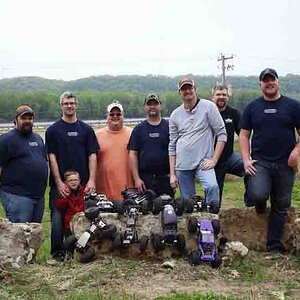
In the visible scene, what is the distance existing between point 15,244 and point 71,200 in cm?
123

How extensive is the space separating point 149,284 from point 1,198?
277 centimetres

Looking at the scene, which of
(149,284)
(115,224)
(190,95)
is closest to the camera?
(149,284)

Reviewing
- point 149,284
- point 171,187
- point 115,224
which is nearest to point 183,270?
point 149,284

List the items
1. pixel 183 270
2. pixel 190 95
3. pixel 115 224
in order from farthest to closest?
pixel 190 95
pixel 115 224
pixel 183 270

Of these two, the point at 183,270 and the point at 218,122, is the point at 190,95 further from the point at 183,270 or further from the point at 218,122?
the point at 183,270

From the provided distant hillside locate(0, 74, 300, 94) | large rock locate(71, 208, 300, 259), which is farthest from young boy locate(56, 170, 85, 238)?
distant hillside locate(0, 74, 300, 94)

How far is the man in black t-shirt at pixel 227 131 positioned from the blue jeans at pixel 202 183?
0.79 meters

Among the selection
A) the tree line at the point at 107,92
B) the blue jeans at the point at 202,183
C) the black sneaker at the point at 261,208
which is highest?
the blue jeans at the point at 202,183

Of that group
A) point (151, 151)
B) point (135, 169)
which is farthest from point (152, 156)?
point (135, 169)

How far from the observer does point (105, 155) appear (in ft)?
27.6

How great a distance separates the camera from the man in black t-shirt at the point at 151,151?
8.30 m

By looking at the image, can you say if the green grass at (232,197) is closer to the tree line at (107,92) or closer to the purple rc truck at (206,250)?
the purple rc truck at (206,250)

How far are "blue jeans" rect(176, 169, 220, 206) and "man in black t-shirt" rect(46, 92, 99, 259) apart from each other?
3.91 ft

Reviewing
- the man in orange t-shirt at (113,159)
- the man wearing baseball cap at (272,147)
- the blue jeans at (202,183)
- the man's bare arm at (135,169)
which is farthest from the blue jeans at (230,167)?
the man in orange t-shirt at (113,159)
